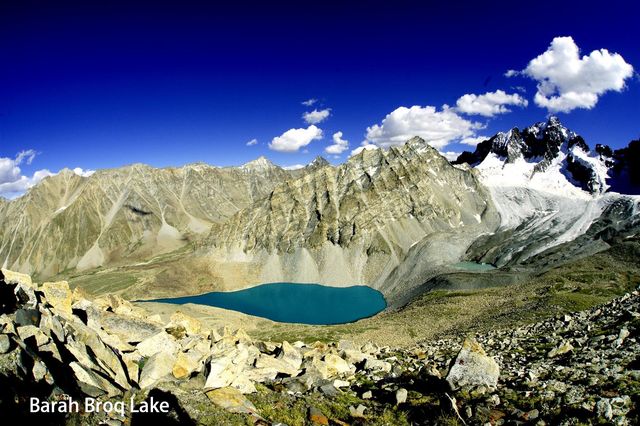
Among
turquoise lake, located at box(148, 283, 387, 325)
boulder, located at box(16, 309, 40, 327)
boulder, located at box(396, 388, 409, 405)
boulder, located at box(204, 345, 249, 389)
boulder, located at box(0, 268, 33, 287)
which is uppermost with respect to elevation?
boulder, located at box(0, 268, 33, 287)

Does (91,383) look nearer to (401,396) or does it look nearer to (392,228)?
(401,396)

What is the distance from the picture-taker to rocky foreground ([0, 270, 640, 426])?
13.5 meters

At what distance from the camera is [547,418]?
1405 cm

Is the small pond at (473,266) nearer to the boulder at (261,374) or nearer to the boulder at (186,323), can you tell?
the boulder at (186,323)

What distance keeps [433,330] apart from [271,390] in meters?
46.1

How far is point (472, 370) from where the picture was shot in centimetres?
1830

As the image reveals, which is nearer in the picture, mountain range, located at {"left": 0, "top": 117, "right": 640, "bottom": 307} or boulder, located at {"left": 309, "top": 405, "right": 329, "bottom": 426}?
boulder, located at {"left": 309, "top": 405, "right": 329, "bottom": 426}

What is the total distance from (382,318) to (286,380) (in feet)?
228

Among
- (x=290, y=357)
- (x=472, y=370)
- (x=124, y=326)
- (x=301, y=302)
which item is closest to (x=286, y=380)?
(x=290, y=357)

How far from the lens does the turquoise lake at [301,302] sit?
111250 mm

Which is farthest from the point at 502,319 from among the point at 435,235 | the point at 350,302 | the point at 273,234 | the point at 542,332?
the point at 273,234

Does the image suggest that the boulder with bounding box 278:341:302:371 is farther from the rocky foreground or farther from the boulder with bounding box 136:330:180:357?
the boulder with bounding box 136:330:180:357

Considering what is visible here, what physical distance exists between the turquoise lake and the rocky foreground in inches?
3275

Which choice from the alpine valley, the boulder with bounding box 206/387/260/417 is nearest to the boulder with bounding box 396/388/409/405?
the alpine valley
